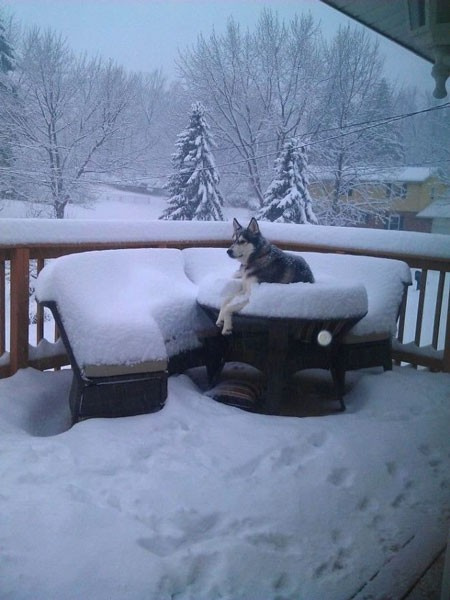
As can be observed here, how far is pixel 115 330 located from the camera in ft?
7.37

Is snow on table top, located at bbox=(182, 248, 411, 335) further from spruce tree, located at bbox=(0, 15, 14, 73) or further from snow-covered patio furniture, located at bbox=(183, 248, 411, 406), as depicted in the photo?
spruce tree, located at bbox=(0, 15, 14, 73)

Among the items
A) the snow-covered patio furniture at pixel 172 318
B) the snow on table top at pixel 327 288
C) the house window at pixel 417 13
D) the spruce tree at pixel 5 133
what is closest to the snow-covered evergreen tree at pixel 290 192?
the spruce tree at pixel 5 133

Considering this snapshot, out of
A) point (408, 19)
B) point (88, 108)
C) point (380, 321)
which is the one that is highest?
point (88, 108)

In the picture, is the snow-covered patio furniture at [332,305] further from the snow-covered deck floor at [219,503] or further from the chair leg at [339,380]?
→ the snow-covered deck floor at [219,503]

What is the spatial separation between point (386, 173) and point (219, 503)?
902cm

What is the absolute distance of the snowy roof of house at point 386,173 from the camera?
6.70 metres

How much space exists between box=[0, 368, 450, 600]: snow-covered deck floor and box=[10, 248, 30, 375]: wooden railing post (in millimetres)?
343

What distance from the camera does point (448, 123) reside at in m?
4.67

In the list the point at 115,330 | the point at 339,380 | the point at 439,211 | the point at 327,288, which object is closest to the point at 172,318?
the point at 115,330

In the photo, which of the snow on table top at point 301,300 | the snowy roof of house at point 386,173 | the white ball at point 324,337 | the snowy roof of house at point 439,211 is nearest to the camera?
the snow on table top at point 301,300

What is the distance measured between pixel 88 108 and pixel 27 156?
73.9 inches

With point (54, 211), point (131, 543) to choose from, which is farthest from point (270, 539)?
point (54, 211)

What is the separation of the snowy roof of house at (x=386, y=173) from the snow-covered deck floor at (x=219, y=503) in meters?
4.98

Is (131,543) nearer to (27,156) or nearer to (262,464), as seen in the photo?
(262,464)
